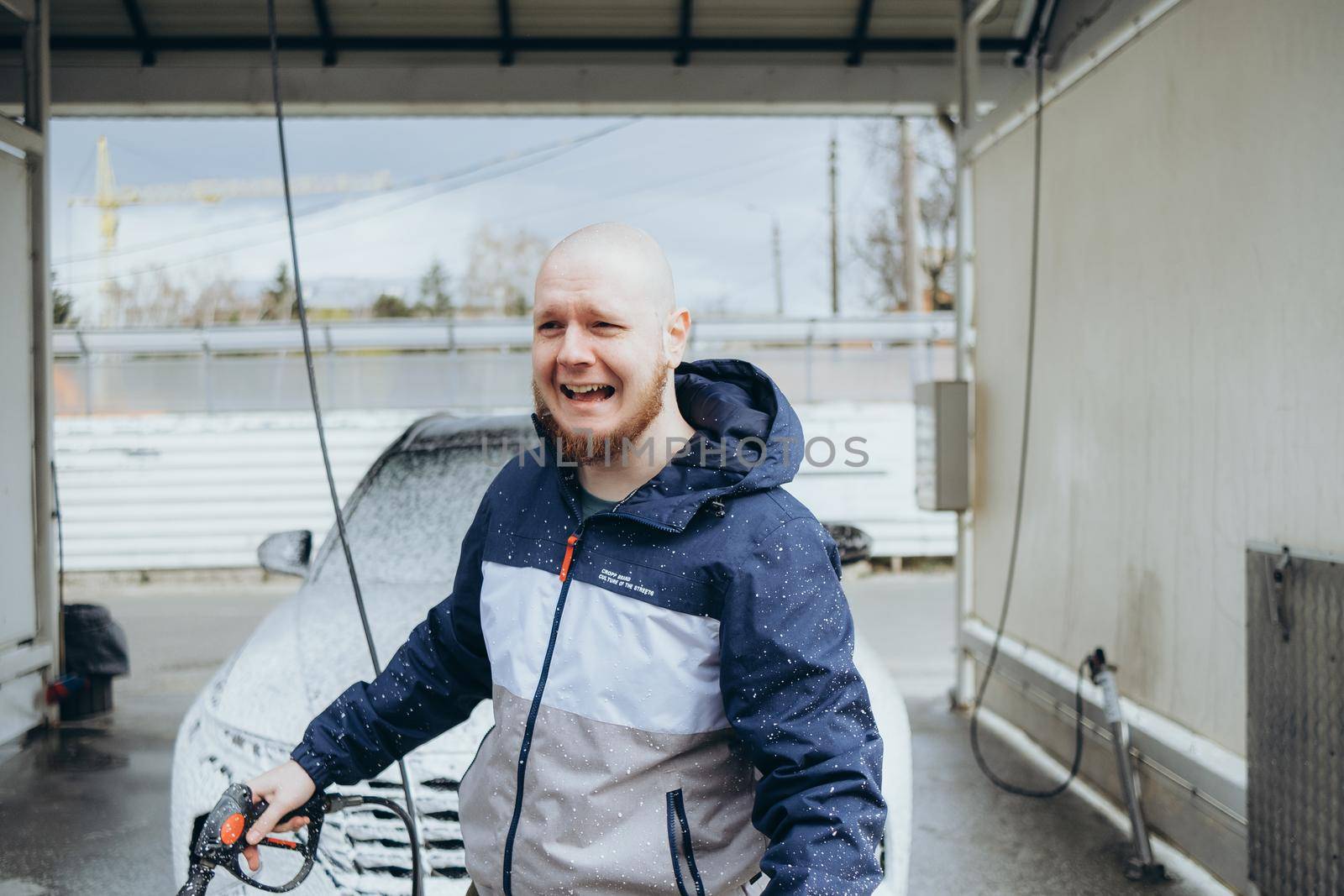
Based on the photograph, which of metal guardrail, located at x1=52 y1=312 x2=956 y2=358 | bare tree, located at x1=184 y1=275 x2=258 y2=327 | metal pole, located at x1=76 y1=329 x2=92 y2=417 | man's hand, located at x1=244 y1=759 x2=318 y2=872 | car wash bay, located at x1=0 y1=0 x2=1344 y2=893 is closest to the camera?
man's hand, located at x1=244 y1=759 x2=318 y2=872

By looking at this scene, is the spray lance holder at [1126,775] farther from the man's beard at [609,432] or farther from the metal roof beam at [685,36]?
the metal roof beam at [685,36]

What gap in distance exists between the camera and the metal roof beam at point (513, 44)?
725cm

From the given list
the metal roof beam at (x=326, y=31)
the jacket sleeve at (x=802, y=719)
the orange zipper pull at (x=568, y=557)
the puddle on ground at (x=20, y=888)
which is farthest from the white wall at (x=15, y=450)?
the jacket sleeve at (x=802, y=719)

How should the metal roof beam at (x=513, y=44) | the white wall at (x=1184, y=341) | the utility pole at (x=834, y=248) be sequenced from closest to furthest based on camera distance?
1. the white wall at (x=1184, y=341)
2. the metal roof beam at (x=513, y=44)
3. the utility pole at (x=834, y=248)

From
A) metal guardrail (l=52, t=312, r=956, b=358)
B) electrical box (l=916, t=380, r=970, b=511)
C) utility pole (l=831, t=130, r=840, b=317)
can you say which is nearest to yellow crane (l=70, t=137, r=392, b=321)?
utility pole (l=831, t=130, r=840, b=317)

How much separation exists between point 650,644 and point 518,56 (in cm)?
646

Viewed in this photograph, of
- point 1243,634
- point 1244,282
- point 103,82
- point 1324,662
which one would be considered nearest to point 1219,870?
point 1243,634

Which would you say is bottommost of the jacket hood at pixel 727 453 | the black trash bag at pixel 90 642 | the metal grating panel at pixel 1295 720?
the black trash bag at pixel 90 642

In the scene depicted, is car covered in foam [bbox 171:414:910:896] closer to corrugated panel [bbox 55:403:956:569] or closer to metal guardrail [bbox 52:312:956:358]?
corrugated panel [bbox 55:403:956:569]

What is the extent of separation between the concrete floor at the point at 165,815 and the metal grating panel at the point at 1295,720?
0.82 metres

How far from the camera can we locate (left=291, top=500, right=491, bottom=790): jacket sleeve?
202cm

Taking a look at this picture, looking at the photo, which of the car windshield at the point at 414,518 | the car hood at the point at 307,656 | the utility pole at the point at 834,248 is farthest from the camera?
the utility pole at the point at 834,248

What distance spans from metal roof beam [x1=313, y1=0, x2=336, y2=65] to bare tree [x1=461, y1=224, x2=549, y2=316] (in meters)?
38.9

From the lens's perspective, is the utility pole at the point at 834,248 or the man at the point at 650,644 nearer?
the man at the point at 650,644
